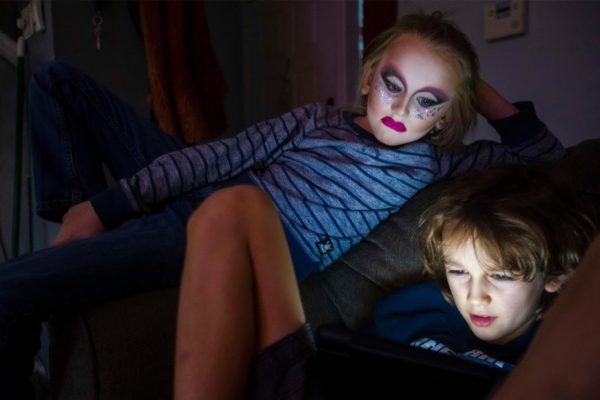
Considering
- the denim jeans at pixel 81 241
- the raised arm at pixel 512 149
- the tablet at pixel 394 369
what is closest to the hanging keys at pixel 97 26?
the denim jeans at pixel 81 241

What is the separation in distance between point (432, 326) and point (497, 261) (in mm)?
166

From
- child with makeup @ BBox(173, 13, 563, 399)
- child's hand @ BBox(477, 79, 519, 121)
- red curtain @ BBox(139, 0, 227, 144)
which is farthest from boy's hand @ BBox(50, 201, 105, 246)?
red curtain @ BBox(139, 0, 227, 144)

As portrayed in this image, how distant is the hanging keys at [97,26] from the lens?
214cm

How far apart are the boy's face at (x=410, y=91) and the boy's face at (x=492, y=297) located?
0.98 ft

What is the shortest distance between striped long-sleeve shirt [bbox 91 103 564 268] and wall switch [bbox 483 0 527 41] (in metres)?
0.47

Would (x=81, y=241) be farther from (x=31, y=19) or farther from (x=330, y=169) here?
(x=31, y=19)

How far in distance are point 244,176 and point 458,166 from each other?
41cm

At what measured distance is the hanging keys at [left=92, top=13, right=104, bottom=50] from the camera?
7.03 ft

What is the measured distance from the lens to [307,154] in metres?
1.09

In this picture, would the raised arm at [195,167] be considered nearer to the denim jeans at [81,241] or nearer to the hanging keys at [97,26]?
the denim jeans at [81,241]

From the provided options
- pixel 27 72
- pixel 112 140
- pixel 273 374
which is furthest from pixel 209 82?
pixel 273 374

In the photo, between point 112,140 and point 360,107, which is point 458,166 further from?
point 112,140

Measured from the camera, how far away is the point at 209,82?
221 centimetres

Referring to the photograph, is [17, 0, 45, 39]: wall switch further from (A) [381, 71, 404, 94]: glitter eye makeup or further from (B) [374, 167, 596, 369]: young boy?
(B) [374, 167, 596, 369]: young boy
